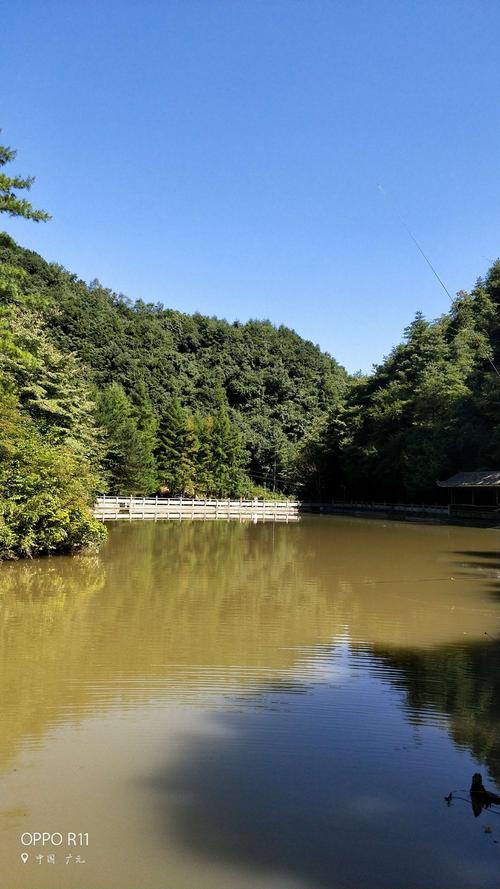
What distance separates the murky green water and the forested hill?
35099mm

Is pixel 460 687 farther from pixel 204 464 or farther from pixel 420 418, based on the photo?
pixel 204 464

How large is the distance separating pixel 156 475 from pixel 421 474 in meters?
20.2

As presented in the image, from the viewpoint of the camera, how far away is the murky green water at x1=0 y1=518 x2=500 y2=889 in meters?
3.33

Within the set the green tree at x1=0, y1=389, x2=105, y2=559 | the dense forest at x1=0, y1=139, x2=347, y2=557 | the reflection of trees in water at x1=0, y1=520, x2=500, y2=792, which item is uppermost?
the dense forest at x1=0, y1=139, x2=347, y2=557

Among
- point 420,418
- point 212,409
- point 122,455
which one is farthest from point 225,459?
point 420,418

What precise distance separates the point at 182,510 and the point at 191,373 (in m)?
32.4

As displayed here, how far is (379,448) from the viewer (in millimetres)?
52875

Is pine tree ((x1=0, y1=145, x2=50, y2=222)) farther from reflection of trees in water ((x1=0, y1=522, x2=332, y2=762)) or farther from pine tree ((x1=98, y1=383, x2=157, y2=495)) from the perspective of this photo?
pine tree ((x1=98, y1=383, x2=157, y2=495))

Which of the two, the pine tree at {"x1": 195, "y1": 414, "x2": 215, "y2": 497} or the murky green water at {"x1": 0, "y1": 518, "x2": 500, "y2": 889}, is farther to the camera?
the pine tree at {"x1": 195, "y1": 414, "x2": 215, "y2": 497}

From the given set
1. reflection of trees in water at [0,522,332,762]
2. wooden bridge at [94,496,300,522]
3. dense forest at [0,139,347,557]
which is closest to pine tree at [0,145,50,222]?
dense forest at [0,139,347,557]

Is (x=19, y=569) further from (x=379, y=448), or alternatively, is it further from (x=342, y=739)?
(x=379, y=448)

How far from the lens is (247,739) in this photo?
16.3 feet

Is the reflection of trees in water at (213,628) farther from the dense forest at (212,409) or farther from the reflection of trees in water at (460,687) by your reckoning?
the dense forest at (212,409)

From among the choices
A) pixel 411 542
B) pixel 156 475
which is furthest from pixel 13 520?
pixel 156 475
